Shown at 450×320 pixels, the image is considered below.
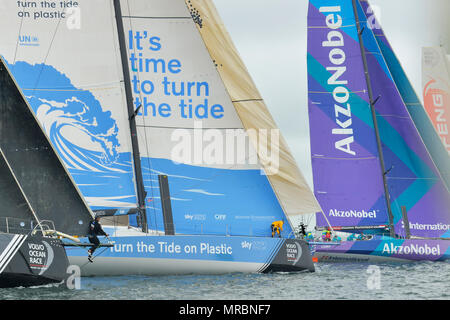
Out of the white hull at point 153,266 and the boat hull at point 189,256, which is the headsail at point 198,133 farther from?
the white hull at point 153,266

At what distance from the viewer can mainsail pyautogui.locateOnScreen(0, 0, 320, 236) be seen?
23.3 meters

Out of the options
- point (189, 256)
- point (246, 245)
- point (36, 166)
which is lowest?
point (189, 256)

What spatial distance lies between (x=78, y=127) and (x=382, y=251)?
10845mm

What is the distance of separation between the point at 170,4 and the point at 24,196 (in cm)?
777

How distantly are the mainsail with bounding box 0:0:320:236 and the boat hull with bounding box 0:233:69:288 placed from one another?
17.5 ft

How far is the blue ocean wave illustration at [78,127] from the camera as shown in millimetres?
23328

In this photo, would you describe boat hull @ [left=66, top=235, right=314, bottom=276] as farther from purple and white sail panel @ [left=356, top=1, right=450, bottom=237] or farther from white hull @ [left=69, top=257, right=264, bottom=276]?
purple and white sail panel @ [left=356, top=1, right=450, bottom=237]

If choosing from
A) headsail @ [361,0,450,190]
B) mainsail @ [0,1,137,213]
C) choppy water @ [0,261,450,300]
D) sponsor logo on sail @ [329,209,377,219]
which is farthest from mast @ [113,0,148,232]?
headsail @ [361,0,450,190]

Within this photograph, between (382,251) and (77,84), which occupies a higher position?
(77,84)

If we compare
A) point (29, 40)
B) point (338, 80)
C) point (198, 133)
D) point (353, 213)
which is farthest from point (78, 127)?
point (338, 80)

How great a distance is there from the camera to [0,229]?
17.8 m

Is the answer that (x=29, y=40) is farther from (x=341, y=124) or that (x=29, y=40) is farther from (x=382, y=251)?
(x=382, y=251)

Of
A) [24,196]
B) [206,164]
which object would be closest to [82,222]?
[24,196]

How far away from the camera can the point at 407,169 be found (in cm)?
3216
